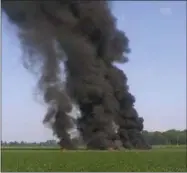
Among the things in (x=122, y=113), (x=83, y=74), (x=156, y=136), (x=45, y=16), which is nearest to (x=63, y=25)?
(x=45, y=16)

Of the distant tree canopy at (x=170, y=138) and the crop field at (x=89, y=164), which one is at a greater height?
the distant tree canopy at (x=170, y=138)

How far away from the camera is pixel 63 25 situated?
38.5 metres

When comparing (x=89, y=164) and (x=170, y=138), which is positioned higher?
(x=170, y=138)

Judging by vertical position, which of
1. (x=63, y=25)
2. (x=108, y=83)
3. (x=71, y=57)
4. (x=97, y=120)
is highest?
(x=63, y=25)

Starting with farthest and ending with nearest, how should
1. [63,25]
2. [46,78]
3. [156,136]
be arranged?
[156,136]
[63,25]
[46,78]

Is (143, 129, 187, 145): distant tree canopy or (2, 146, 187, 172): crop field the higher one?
(143, 129, 187, 145): distant tree canopy

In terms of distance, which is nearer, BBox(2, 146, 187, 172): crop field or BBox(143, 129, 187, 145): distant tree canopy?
BBox(2, 146, 187, 172): crop field

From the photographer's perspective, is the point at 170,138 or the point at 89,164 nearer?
the point at 89,164

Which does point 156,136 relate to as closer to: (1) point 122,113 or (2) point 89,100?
(1) point 122,113

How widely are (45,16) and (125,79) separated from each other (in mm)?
10546

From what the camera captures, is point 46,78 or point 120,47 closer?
point 46,78

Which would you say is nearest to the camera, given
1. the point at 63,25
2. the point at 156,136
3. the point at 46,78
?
the point at 46,78

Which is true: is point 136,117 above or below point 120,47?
below

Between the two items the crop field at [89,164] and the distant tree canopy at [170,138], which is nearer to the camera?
the crop field at [89,164]
